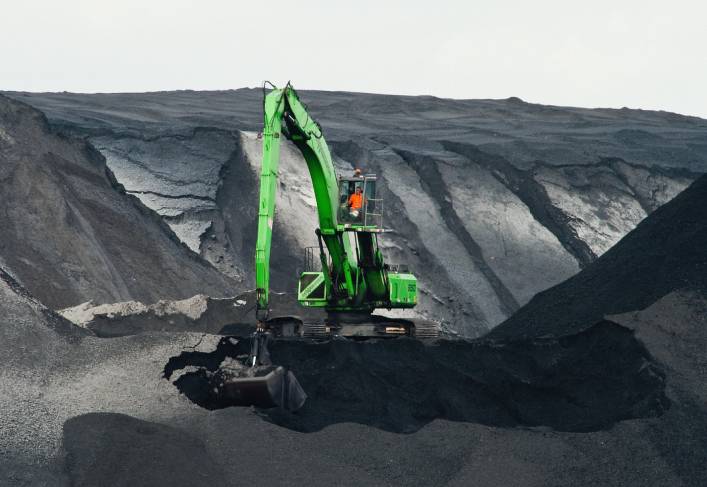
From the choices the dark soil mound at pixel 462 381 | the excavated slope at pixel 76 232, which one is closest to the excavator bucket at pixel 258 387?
the dark soil mound at pixel 462 381

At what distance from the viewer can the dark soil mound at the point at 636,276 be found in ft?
49.3

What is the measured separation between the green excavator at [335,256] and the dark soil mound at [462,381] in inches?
24.9

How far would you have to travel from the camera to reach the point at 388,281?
16.3 m

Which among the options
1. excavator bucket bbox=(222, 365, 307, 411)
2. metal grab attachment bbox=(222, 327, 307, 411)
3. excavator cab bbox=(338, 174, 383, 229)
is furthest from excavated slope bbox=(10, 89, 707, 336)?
excavator bucket bbox=(222, 365, 307, 411)

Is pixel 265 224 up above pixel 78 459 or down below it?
above

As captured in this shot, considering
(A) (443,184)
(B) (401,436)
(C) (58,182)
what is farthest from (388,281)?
(A) (443,184)

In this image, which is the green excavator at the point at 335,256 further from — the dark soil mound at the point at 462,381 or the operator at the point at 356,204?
the dark soil mound at the point at 462,381

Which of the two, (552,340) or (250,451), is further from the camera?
(552,340)

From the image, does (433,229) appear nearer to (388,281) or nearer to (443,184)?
(443,184)

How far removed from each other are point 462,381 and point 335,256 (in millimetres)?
3259

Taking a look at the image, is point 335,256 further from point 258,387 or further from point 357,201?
point 258,387

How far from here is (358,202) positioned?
15.2 m

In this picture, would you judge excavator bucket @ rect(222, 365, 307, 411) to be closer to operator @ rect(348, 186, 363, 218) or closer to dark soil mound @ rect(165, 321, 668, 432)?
dark soil mound @ rect(165, 321, 668, 432)

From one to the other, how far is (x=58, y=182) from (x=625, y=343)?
501 inches
